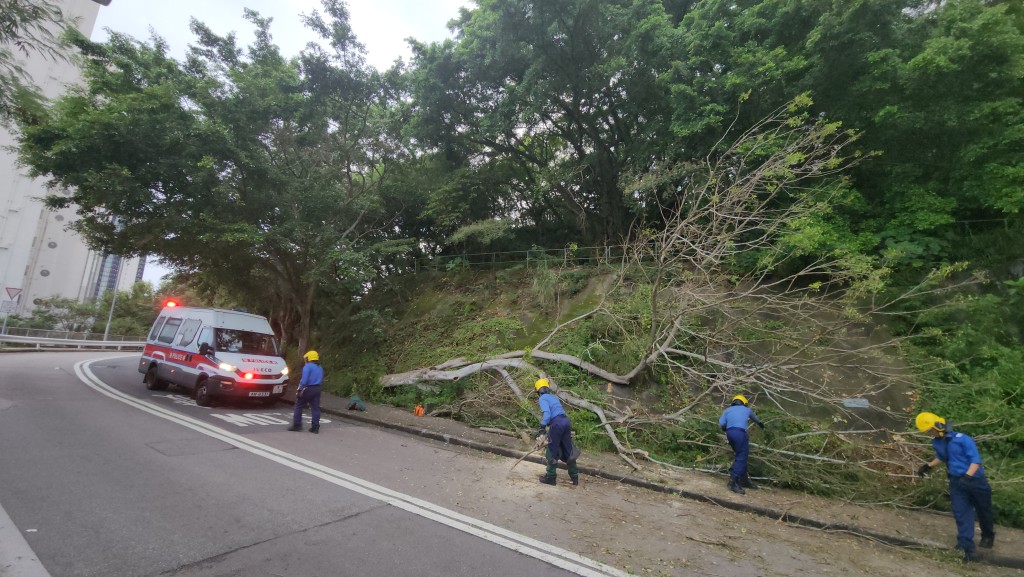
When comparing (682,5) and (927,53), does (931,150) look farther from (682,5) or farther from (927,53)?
(682,5)

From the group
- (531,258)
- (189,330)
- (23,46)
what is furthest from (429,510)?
(531,258)

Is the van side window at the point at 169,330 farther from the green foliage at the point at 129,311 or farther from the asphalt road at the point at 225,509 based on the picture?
the green foliage at the point at 129,311

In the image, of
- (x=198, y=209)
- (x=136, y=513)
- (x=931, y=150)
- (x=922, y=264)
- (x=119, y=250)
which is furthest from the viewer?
(x=119, y=250)

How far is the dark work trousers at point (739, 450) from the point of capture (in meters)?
6.00

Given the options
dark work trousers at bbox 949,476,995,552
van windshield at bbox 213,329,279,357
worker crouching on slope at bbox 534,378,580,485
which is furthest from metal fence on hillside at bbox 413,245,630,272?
dark work trousers at bbox 949,476,995,552

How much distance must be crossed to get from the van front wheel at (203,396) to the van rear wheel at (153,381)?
281 centimetres

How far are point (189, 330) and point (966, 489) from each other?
1400 centimetres

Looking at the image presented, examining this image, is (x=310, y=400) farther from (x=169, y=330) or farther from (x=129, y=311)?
(x=129, y=311)

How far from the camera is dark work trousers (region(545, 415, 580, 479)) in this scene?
5887 millimetres

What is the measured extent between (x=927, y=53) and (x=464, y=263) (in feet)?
43.2

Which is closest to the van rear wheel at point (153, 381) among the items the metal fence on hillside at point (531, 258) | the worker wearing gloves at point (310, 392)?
the worker wearing gloves at point (310, 392)

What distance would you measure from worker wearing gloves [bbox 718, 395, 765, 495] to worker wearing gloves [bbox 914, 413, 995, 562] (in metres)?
1.96

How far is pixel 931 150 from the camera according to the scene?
381 inches

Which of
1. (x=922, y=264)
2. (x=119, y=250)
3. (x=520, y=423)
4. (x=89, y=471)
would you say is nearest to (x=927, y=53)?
(x=922, y=264)
